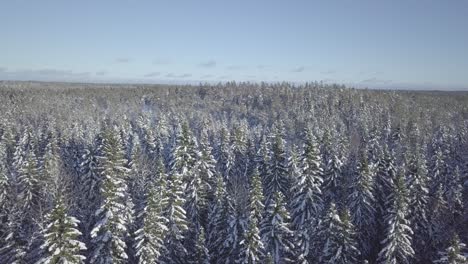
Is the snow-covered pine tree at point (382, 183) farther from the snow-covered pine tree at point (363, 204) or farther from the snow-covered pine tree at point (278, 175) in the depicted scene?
the snow-covered pine tree at point (278, 175)

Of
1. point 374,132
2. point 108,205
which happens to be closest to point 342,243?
point 108,205

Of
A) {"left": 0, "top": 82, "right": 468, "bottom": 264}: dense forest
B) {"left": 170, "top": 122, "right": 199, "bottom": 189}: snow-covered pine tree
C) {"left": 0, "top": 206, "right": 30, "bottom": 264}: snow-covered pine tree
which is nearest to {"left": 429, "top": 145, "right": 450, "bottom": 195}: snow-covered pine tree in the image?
{"left": 0, "top": 82, "right": 468, "bottom": 264}: dense forest

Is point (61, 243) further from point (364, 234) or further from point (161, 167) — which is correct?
point (364, 234)

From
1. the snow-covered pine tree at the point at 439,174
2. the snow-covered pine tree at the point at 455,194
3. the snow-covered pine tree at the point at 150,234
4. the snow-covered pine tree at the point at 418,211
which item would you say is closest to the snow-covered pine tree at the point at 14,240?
the snow-covered pine tree at the point at 150,234

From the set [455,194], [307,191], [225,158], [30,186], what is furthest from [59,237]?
[455,194]

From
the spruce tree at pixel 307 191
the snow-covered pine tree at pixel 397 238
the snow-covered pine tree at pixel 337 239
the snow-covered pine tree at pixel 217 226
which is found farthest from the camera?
the spruce tree at pixel 307 191

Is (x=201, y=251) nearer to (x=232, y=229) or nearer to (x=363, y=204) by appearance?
(x=232, y=229)
